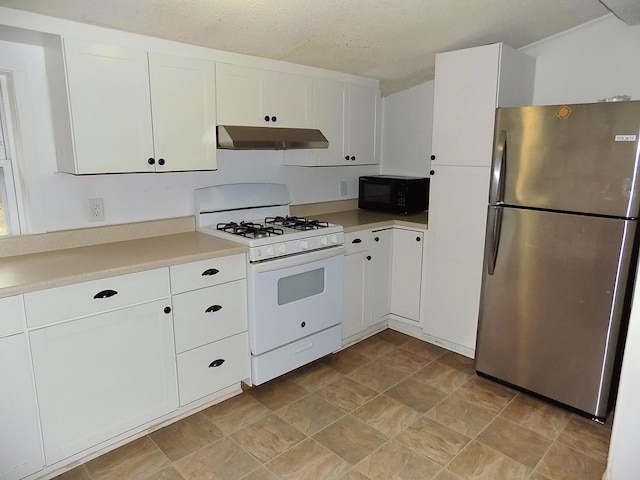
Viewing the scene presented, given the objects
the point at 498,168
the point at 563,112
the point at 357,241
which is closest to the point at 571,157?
the point at 563,112

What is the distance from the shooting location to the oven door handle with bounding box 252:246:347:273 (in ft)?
8.12

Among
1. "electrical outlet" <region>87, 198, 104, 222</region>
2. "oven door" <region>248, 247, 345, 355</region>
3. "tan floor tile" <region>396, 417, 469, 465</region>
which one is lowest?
"tan floor tile" <region>396, 417, 469, 465</region>

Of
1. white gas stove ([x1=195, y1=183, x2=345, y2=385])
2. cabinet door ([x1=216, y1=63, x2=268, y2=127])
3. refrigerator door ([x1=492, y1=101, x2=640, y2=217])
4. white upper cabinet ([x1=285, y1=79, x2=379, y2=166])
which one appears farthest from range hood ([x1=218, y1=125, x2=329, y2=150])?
refrigerator door ([x1=492, y1=101, x2=640, y2=217])

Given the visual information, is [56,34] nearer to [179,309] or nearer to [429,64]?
[179,309]

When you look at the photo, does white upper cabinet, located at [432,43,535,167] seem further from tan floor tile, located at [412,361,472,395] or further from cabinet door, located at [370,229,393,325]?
tan floor tile, located at [412,361,472,395]

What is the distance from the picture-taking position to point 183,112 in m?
2.44

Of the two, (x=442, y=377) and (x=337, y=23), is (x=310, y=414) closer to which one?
(x=442, y=377)

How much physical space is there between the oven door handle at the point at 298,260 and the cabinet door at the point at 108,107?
2.68 feet

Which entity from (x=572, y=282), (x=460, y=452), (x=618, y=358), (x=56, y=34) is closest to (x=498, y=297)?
(x=572, y=282)

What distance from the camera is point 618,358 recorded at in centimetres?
235

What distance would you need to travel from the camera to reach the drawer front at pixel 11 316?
173 centimetres

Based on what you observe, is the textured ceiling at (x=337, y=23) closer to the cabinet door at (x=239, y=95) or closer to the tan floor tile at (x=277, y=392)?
the cabinet door at (x=239, y=95)

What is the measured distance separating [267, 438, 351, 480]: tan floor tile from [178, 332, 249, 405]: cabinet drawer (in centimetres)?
57

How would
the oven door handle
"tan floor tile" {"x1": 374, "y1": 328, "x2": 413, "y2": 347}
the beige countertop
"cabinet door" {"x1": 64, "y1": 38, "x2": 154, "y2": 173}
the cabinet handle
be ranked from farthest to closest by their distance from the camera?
"tan floor tile" {"x1": 374, "y1": 328, "x2": 413, "y2": 347} < the oven door handle < "cabinet door" {"x1": 64, "y1": 38, "x2": 154, "y2": 173} < the cabinet handle < the beige countertop
